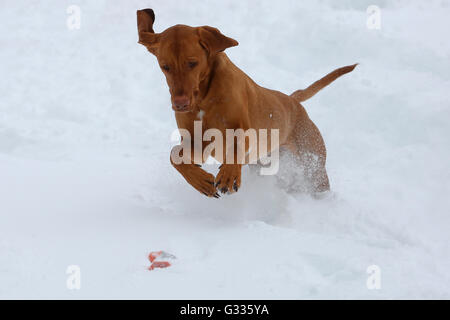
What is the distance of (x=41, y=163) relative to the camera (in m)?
4.46

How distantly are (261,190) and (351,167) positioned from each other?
134 cm

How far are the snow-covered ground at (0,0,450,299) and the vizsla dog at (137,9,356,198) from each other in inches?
13.6

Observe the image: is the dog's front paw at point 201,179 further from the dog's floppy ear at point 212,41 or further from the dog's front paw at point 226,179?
the dog's floppy ear at point 212,41

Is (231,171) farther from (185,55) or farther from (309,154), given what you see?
(309,154)

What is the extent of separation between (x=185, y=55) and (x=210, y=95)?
407 millimetres

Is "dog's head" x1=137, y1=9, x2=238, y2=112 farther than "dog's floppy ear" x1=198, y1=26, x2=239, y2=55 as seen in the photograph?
No

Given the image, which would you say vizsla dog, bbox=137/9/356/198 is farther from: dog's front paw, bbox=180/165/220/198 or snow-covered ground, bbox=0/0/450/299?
snow-covered ground, bbox=0/0/450/299

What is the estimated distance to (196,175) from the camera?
3.37 metres

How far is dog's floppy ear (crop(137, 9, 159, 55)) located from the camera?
306 centimetres

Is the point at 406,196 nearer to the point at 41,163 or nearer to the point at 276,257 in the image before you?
the point at 276,257

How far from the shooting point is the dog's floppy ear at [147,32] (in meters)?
3.06

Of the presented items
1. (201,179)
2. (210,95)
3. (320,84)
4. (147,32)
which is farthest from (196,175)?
(320,84)

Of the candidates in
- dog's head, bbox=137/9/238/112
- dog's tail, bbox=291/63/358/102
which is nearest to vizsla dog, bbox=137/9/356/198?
dog's head, bbox=137/9/238/112

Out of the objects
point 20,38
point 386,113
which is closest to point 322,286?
point 386,113
